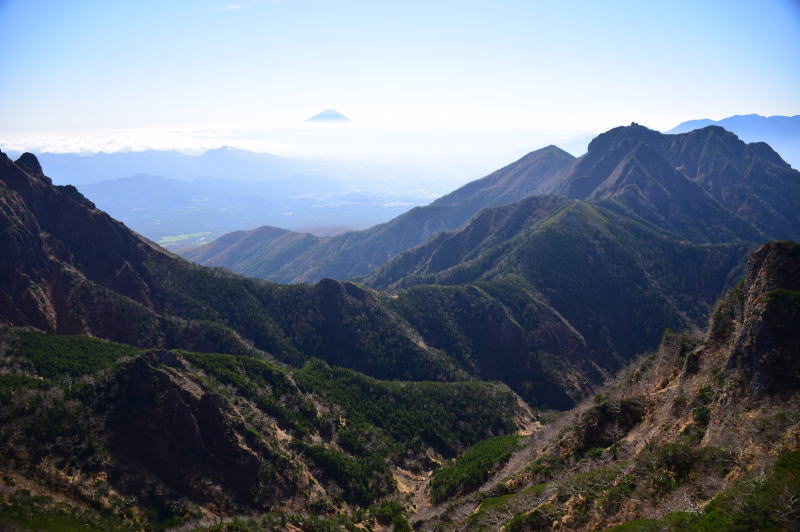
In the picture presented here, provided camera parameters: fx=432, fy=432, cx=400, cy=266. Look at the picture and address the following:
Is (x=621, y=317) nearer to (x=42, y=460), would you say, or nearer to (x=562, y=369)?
(x=562, y=369)

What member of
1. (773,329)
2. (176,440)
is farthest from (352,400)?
(773,329)

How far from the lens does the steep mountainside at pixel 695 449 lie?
32438mm

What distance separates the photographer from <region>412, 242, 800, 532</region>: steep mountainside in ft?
106

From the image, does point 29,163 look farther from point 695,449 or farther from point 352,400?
point 695,449

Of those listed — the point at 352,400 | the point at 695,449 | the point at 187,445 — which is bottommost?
the point at 352,400

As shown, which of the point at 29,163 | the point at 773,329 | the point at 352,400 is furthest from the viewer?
the point at 29,163

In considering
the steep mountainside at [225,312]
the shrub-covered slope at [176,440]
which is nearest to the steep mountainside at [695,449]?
the shrub-covered slope at [176,440]

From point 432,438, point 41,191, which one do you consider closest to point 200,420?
point 432,438

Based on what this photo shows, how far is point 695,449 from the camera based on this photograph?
139ft

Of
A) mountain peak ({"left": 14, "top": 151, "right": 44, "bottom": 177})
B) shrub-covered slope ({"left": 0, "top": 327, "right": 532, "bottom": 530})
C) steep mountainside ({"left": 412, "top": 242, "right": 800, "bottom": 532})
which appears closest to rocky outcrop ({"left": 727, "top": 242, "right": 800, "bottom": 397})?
steep mountainside ({"left": 412, "top": 242, "right": 800, "bottom": 532})

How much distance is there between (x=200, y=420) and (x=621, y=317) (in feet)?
551

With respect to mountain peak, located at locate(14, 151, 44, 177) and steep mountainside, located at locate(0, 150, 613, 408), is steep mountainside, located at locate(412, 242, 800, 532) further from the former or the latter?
mountain peak, located at locate(14, 151, 44, 177)

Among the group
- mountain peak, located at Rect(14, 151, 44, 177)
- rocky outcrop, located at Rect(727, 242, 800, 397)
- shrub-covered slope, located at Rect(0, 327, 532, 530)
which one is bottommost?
→ shrub-covered slope, located at Rect(0, 327, 532, 530)

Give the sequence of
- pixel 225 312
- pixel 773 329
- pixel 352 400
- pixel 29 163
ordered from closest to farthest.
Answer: pixel 773 329 → pixel 352 400 → pixel 29 163 → pixel 225 312
